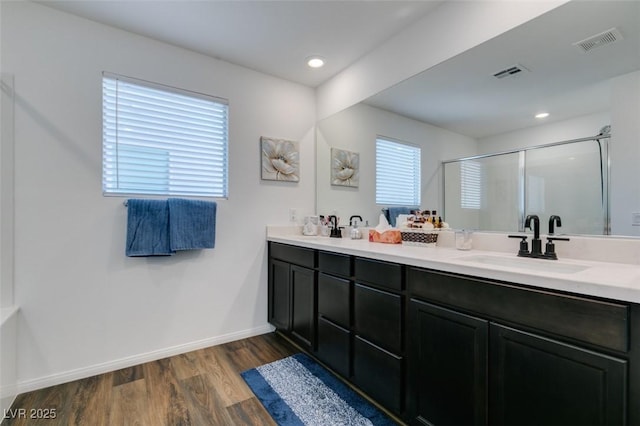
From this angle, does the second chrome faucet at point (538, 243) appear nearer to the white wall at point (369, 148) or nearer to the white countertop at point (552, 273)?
the white countertop at point (552, 273)

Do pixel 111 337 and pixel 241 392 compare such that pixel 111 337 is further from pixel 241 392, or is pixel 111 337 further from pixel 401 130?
pixel 401 130

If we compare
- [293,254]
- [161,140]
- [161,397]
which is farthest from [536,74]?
[161,397]

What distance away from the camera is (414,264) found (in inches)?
53.6

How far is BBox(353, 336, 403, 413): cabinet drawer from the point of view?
4.68 feet

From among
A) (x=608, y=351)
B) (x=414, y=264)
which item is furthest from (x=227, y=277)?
(x=608, y=351)

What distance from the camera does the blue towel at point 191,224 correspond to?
2188 millimetres

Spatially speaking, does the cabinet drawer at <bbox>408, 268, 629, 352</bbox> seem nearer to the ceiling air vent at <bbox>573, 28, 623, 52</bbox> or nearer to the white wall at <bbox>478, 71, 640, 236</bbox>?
the white wall at <bbox>478, 71, 640, 236</bbox>

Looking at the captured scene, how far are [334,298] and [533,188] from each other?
129cm

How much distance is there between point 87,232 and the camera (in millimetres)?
1995

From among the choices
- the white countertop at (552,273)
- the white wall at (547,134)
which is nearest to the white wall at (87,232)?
the white countertop at (552,273)

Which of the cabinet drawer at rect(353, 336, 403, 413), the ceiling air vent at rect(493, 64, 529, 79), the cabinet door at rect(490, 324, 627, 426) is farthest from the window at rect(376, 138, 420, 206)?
the cabinet door at rect(490, 324, 627, 426)

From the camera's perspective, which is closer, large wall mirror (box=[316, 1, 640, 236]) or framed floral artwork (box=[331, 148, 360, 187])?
large wall mirror (box=[316, 1, 640, 236])

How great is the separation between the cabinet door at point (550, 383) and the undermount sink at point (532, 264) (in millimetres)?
307

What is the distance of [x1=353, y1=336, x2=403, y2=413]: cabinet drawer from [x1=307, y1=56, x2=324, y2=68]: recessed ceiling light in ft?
7.28
